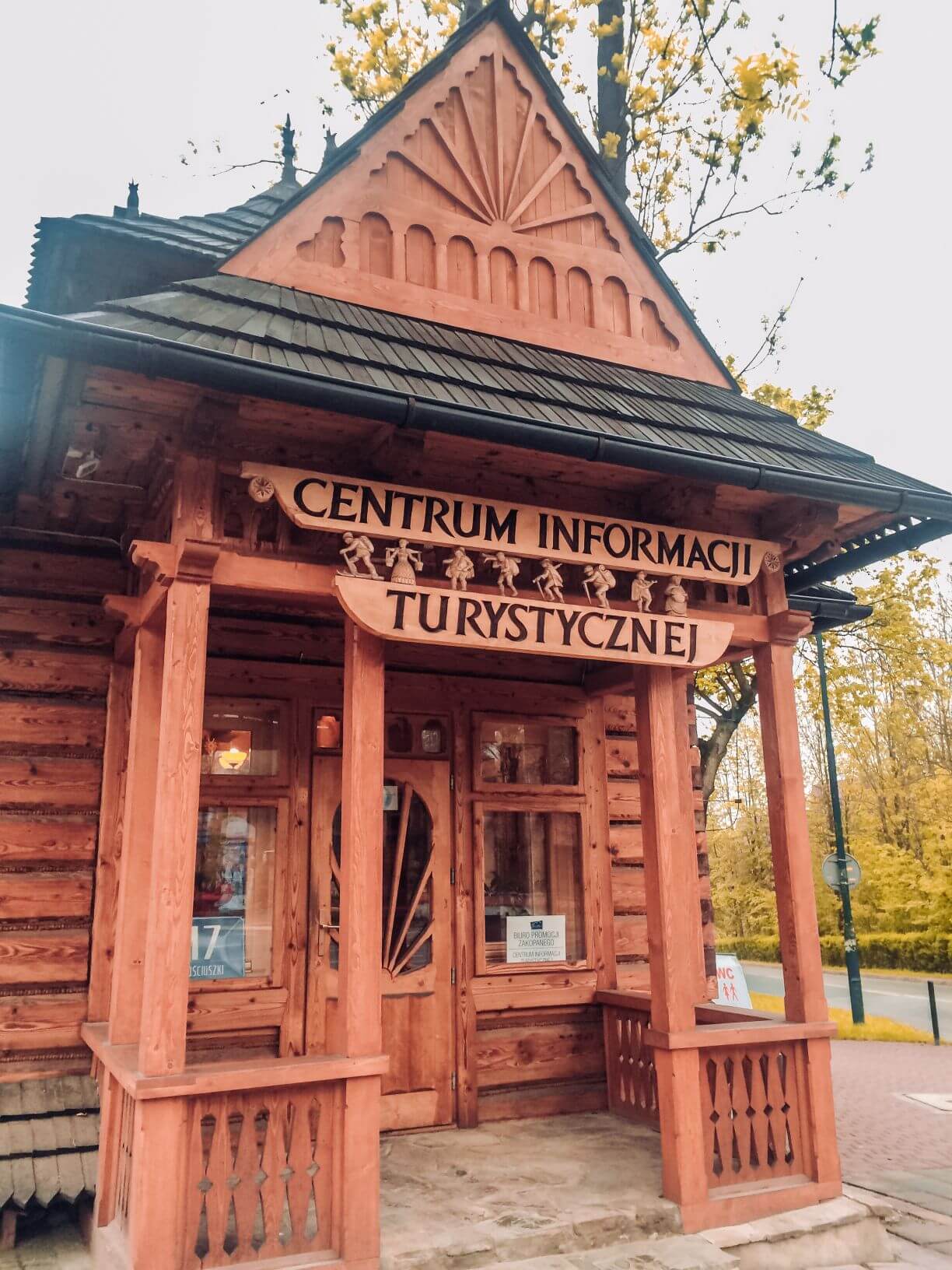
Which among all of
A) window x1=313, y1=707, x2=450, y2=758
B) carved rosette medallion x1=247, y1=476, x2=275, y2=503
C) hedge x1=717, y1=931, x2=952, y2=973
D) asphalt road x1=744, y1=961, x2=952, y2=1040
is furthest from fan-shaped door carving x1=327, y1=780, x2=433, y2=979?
hedge x1=717, y1=931, x2=952, y2=973

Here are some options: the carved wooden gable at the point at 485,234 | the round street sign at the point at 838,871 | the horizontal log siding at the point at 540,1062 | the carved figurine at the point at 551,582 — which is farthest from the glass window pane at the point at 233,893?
the round street sign at the point at 838,871

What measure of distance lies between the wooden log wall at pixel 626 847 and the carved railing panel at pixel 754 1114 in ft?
5.32

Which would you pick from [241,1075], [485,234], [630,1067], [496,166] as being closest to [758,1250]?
[630,1067]

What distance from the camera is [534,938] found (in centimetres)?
686

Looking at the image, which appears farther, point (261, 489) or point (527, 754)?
point (527, 754)

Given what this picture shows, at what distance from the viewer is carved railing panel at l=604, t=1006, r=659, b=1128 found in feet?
21.0

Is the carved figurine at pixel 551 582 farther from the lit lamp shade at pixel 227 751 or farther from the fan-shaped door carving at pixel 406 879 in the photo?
the lit lamp shade at pixel 227 751

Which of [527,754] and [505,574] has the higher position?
[505,574]

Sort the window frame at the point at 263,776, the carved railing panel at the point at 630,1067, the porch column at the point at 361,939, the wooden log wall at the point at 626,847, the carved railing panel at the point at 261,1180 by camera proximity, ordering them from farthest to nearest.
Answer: the wooden log wall at the point at 626,847 < the carved railing panel at the point at 630,1067 < the window frame at the point at 263,776 < the porch column at the point at 361,939 < the carved railing panel at the point at 261,1180

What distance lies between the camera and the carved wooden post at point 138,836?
16.4 ft

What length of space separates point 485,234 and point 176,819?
4511mm

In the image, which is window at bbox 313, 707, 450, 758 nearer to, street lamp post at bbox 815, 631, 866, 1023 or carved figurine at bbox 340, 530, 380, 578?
carved figurine at bbox 340, 530, 380, 578

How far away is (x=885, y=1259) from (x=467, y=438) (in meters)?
4.97

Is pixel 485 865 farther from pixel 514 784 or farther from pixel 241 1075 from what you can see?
pixel 241 1075
